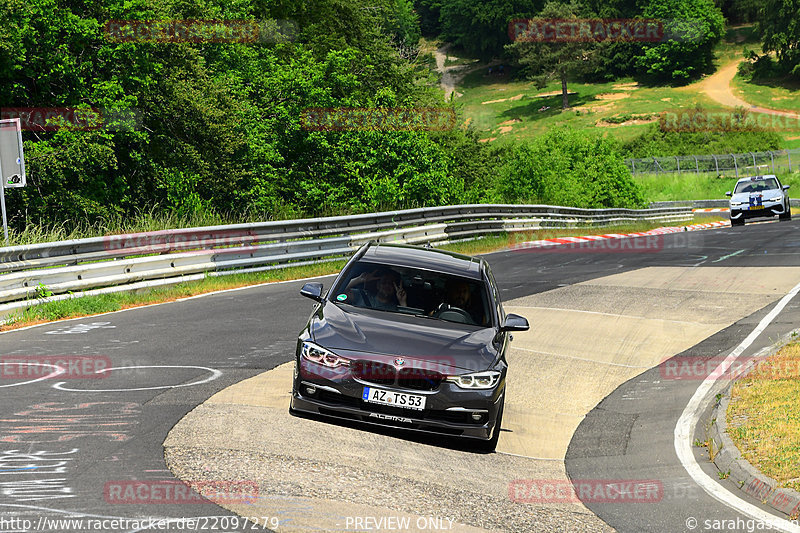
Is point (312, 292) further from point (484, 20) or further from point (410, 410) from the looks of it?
point (484, 20)

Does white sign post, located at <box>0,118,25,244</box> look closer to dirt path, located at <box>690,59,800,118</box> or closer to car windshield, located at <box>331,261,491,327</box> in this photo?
car windshield, located at <box>331,261,491,327</box>

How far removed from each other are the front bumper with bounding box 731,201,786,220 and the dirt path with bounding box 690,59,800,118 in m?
77.2

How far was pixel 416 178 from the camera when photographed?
33.4 meters

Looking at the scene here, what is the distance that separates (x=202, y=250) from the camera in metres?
18.4

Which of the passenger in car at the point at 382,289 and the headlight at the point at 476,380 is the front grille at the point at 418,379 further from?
the passenger in car at the point at 382,289

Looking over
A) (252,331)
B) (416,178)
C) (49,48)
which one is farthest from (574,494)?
(416,178)

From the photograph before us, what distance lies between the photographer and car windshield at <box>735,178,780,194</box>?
124ft

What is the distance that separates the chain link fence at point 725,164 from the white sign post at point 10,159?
195ft

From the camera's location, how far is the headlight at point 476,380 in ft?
25.8

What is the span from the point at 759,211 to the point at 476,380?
33.4 meters

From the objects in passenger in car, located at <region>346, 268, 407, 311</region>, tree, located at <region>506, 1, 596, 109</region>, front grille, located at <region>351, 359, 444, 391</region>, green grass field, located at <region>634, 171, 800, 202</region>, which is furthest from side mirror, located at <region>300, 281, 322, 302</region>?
tree, located at <region>506, 1, 596, 109</region>

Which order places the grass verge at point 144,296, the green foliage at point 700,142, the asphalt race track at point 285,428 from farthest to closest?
1. the green foliage at point 700,142
2. the grass verge at point 144,296
3. the asphalt race track at point 285,428

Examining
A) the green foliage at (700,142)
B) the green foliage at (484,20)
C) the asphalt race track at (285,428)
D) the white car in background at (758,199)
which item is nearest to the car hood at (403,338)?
the asphalt race track at (285,428)

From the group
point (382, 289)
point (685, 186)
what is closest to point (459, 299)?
point (382, 289)
